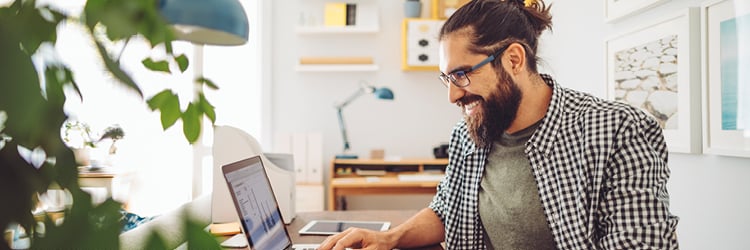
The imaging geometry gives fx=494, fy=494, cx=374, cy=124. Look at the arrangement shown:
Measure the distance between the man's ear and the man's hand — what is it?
0.61 metres

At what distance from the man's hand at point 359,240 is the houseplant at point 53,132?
1087 millimetres

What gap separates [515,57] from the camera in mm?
1446

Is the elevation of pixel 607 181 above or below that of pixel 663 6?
below

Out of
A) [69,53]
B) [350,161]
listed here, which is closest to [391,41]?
[350,161]

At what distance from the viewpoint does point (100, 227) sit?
215mm

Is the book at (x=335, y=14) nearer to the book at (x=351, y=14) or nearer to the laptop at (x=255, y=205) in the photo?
the book at (x=351, y=14)

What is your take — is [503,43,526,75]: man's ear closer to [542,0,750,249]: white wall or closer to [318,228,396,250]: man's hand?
[542,0,750,249]: white wall

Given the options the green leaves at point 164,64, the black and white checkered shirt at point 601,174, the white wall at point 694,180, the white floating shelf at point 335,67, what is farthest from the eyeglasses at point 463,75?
the white floating shelf at point 335,67

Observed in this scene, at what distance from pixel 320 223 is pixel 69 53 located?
5.09ft

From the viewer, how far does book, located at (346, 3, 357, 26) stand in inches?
155

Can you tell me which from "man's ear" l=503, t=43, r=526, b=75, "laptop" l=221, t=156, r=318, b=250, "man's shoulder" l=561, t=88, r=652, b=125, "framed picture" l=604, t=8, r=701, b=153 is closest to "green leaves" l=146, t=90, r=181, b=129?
"laptop" l=221, t=156, r=318, b=250

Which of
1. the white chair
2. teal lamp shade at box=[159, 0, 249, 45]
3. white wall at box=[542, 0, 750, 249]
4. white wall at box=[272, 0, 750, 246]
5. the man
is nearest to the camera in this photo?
teal lamp shade at box=[159, 0, 249, 45]

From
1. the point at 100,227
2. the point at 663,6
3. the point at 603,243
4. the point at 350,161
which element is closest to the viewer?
the point at 100,227

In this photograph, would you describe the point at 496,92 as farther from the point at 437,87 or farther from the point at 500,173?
the point at 437,87
